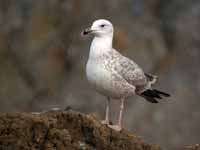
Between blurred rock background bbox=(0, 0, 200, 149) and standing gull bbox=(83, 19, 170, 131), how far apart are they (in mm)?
10190

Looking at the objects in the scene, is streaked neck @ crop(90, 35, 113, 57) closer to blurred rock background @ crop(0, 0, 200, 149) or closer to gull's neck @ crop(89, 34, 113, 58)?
gull's neck @ crop(89, 34, 113, 58)

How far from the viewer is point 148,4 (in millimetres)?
26906

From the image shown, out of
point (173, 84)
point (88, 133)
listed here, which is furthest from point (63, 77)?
point (88, 133)

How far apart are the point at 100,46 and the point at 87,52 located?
11.8 m

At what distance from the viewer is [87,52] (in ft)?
83.4

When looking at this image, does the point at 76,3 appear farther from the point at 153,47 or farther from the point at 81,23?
the point at 153,47

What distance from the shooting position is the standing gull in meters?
13.1

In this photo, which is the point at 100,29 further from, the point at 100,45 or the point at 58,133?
the point at 58,133

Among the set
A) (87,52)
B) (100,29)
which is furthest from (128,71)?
(87,52)

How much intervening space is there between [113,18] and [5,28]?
2699mm

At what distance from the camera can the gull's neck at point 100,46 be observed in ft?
44.1

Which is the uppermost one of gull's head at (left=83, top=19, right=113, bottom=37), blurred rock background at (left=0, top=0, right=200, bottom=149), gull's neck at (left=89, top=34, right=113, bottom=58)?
blurred rock background at (left=0, top=0, right=200, bottom=149)

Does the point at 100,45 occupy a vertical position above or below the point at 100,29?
below

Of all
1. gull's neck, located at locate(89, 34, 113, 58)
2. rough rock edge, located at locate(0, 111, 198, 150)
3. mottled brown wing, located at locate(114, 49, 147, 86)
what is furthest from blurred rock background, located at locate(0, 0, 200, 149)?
rough rock edge, located at locate(0, 111, 198, 150)
